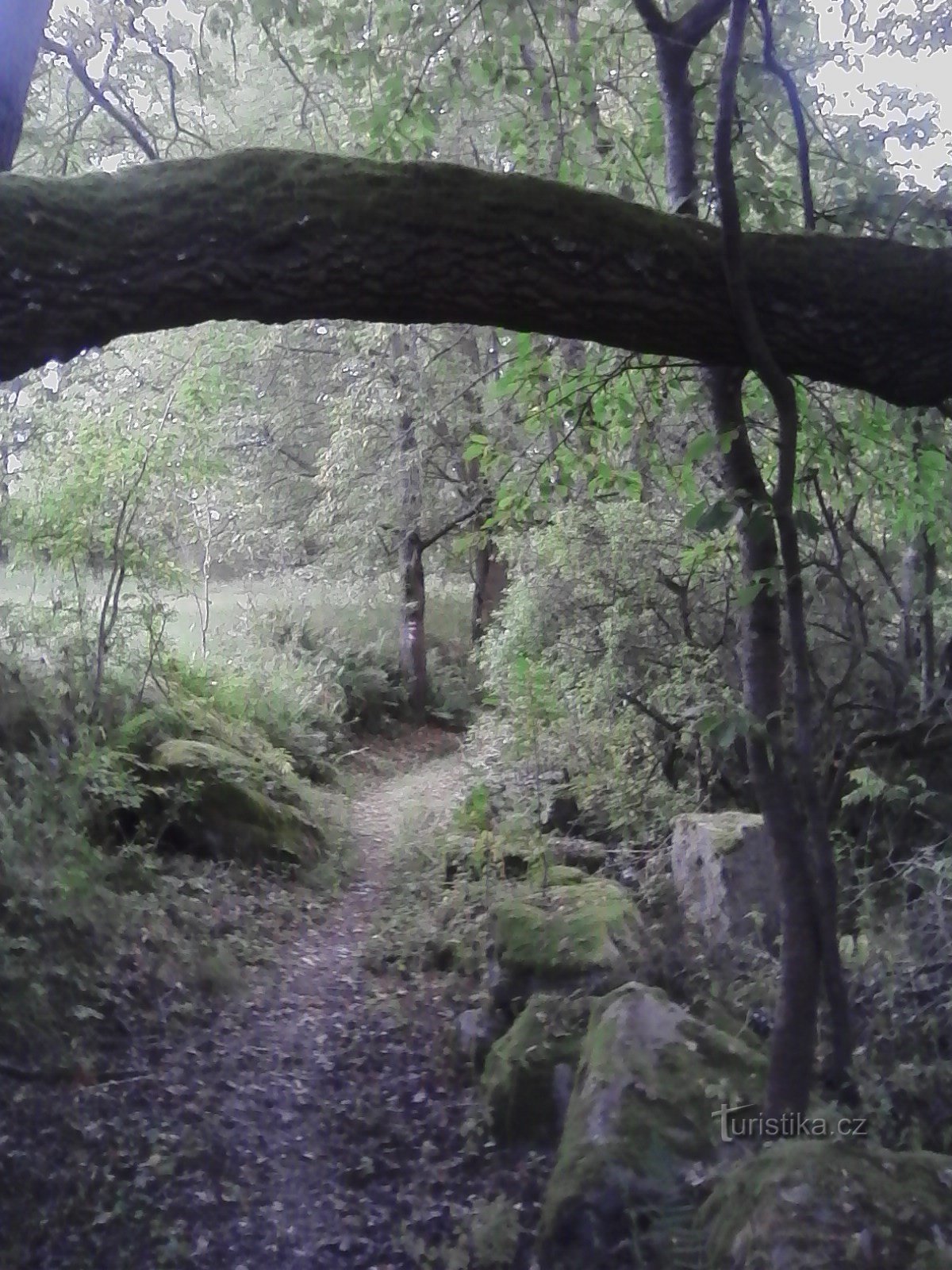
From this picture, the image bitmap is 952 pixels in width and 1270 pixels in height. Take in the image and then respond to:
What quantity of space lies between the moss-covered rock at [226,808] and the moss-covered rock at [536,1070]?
4233mm

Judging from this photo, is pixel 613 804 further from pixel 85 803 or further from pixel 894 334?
pixel 894 334

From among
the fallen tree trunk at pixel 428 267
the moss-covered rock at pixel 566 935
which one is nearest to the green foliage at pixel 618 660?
the moss-covered rock at pixel 566 935

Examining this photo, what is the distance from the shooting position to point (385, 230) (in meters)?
3.41

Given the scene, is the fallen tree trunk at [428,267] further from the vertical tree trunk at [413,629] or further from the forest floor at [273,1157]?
the vertical tree trunk at [413,629]

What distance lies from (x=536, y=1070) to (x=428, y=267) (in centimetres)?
387

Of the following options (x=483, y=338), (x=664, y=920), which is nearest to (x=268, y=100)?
(x=483, y=338)

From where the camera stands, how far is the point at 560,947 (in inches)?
255

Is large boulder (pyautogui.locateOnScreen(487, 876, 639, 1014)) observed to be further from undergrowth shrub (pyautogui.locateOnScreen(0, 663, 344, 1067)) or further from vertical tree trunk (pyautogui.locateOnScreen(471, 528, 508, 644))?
vertical tree trunk (pyautogui.locateOnScreen(471, 528, 508, 644))

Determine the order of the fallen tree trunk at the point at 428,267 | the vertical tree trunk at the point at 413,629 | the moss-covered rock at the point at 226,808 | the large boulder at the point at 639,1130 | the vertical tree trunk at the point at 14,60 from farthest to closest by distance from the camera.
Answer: the vertical tree trunk at the point at 413,629, the moss-covered rock at the point at 226,808, the vertical tree trunk at the point at 14,60, the large boulder at the point at 639,1130, the fallen tree trunk at the point at 428,267

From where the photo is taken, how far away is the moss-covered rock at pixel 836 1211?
10.2 feet

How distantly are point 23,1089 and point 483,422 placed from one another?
40.3 ft

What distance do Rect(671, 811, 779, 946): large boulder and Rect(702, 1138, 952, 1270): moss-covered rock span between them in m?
3.04

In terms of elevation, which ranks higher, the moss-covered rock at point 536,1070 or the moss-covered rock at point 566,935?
the moss-covered rock at point 566,935

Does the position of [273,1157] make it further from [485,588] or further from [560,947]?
[485,588]
